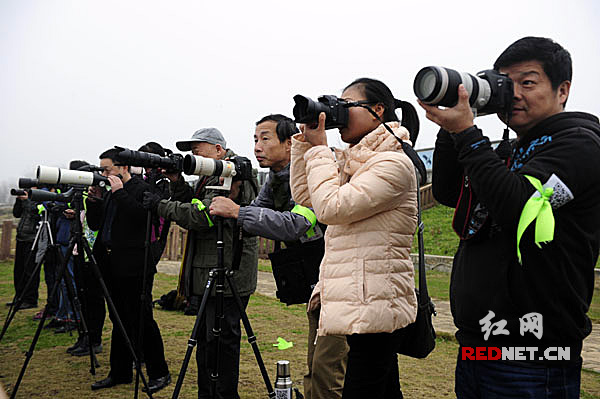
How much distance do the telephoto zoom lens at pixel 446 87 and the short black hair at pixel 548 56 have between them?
0.56 ft

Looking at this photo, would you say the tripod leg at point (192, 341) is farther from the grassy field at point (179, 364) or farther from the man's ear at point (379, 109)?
the man's ear at point (379, 109)

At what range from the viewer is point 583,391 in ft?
12.9

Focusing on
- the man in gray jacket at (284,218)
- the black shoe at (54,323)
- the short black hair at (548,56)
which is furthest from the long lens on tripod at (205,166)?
the black shoe at (54,323)

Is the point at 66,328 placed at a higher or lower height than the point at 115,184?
lower

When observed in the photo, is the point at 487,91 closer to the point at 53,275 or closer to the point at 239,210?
the point at 239,210

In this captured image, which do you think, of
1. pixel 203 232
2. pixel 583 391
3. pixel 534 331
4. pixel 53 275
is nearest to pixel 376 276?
pixel 534 331

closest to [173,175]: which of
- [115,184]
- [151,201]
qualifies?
[151,201]

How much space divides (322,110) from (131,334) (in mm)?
2947

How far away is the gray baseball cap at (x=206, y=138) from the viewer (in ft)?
12.4

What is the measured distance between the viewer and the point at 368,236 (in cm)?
194

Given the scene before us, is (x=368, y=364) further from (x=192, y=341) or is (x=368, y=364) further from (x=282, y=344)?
(x=282, y=344)

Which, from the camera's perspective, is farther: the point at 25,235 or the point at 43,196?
the point at 25,235

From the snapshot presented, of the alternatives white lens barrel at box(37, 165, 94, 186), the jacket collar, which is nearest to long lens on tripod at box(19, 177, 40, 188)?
white lens barrel at box(37, 165, 94, 186)

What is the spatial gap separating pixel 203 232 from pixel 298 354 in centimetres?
228
